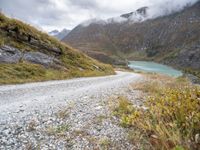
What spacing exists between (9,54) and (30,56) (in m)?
2.72

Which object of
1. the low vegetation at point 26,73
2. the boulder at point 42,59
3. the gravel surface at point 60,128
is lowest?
the gravel surface at point 60,128

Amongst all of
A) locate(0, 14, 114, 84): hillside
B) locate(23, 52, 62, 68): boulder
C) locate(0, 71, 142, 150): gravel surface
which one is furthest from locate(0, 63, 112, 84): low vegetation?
locate(0, 71, 142, 150): gravel surface

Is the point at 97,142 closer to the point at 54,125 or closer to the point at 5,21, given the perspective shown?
the point at 54,125

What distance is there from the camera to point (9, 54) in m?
23.5

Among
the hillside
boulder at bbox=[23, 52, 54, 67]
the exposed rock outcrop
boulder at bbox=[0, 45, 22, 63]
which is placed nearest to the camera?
the hillside

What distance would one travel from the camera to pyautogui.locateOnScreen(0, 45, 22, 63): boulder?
73.4 feet

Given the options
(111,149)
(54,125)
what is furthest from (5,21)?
(111,149)

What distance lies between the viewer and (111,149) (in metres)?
6.02

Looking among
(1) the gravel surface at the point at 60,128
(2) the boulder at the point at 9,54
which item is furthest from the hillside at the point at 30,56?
(1) the gravel surface at the point at 60,128

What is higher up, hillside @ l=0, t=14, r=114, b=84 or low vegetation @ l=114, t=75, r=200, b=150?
hillside @ l=0, t=14, r=114, b=84

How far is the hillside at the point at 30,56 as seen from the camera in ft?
70.7

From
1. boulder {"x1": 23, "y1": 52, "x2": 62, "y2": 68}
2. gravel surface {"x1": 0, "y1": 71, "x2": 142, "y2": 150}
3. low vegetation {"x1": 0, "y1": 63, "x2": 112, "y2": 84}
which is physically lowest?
gravel surface {"x1": 0, "y1": 71, "x2": 142, "y2": 150}

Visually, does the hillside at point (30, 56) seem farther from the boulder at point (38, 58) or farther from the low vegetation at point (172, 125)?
the low vegetation at point (172, 125)

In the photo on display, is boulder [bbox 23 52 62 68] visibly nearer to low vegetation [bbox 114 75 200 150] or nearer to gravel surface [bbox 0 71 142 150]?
gravel surface [bbox 0 71 142 150]
